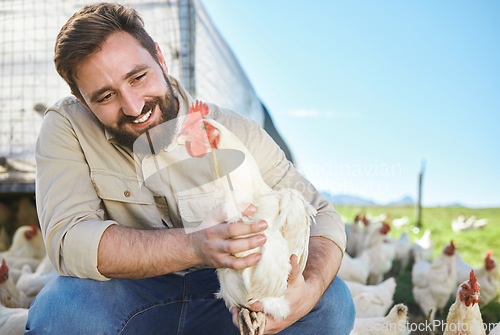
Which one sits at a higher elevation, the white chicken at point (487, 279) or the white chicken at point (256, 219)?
the white chicken at point (256, 219)

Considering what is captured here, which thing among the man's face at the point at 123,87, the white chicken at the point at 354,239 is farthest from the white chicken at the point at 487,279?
the man's face at the point at 123,87

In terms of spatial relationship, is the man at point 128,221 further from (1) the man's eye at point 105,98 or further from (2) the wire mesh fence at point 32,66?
(2) the wire mesh fence at point 32,66

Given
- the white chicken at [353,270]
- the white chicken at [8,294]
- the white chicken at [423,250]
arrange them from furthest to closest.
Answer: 1. the white chicken at [423,250]
2. the white chicken at [353,270]
3. the white chicken at [8,294]

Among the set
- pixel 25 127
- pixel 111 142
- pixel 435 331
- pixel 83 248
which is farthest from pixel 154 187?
pixel 25 127

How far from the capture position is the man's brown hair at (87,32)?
65.7 inches

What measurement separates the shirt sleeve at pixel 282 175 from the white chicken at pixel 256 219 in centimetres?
25

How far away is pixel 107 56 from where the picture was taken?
1.71 metres

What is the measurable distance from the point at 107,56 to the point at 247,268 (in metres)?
1.09

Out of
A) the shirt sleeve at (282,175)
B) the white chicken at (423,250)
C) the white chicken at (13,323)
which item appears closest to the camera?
the shirt sleeve at (282,175)

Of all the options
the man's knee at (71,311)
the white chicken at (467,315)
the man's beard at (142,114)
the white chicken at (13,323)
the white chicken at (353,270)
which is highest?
the man's beard at (142,114)

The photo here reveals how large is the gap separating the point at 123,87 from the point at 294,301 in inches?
46.6

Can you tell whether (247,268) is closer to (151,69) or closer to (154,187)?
(154,187)

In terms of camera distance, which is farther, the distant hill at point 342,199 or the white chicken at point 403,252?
the white chicken at point 403,252

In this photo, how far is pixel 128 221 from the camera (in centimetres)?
187
